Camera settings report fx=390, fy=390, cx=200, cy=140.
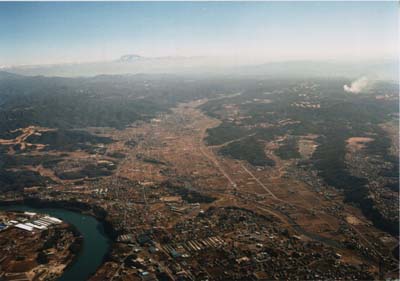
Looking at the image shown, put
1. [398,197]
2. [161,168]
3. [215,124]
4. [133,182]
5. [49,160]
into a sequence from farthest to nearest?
[215,124], [49,160], [161,168], [133,182], [398,197]

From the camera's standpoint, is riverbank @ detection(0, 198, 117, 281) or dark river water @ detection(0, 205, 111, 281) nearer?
dark river water @ detection(0, 205, 111, 281)

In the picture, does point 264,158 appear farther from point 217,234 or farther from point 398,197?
point 217,234

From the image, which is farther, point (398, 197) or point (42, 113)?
point (42, 113)

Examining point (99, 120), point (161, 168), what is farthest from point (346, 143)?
point (99, 120)

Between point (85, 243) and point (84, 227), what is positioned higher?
point (84, 227)

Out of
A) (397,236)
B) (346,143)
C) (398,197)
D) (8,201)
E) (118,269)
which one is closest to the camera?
(118,269)

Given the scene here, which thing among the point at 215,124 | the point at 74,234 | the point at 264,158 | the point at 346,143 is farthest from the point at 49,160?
the point at 346,143

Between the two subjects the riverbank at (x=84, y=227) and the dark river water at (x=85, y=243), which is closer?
the dark river water at (x=85, y=243)

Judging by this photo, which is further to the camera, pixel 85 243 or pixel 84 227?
pixel 84 227
